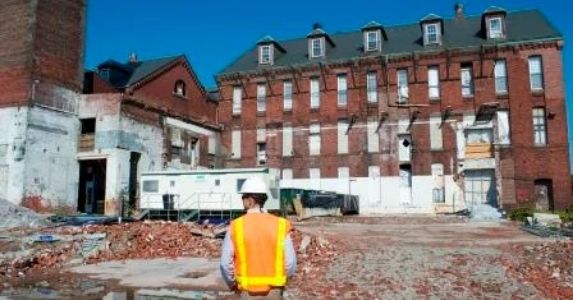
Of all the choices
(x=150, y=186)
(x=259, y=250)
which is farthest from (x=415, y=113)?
(x=259, y=250)

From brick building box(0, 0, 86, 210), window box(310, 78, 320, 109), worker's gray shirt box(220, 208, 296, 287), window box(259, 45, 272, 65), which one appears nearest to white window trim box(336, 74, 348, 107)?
window box(310, 78, 320, 109)

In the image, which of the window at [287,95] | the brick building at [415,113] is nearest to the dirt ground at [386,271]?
the brick building at [415,113]

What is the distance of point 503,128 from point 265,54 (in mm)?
17356

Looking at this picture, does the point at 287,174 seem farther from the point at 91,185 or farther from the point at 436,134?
the point at 91,185

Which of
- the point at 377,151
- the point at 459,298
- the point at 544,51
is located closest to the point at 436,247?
the point at 459,298

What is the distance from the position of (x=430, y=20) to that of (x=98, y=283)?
29.9 m

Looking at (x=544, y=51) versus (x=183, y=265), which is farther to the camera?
(x=544, y=51)

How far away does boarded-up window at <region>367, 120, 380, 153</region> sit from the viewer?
3494 centimetres

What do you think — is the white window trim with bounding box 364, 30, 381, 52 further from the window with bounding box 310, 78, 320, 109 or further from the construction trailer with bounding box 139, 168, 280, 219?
the construction trailer with bounding box 139, 168, 280, 219

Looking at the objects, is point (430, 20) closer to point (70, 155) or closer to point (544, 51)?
point (544, 51)

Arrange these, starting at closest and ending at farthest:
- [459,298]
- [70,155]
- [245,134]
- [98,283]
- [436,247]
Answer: [459,298]
[98,283]
[436,247]
[70,155]
[245,134]

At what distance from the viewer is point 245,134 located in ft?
127

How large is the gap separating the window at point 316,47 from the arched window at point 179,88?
372 inches

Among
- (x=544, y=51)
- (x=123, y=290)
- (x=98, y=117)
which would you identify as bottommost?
(x=123, y=290)
